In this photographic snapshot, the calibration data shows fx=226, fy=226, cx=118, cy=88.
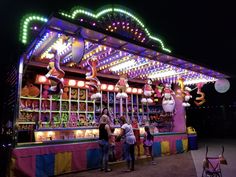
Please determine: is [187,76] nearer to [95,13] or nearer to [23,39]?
[95,13]

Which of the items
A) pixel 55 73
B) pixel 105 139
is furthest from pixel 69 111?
pixel 105 139

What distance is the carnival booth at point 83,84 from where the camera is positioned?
22.4ft

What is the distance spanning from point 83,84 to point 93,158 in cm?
436

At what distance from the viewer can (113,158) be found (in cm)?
899

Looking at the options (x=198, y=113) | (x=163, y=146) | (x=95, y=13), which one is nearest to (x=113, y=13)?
(x=95, y=13)

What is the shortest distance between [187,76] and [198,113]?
1616cm

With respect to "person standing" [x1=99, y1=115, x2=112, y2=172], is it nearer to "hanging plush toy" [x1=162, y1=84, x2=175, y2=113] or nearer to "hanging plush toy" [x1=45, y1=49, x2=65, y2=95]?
"hanging plush toy" [x1=45, y1=49, x2=65, y2=95]

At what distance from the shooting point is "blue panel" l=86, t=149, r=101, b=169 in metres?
8.25

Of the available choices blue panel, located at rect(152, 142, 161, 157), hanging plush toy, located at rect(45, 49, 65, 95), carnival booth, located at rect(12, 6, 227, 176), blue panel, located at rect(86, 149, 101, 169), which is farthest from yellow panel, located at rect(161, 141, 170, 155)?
hanging plush toy, located at rect(45, 49, 65, 95)

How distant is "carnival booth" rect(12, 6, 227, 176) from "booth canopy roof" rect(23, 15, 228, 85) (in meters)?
0.03

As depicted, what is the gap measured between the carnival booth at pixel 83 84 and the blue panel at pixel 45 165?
0.03 meters

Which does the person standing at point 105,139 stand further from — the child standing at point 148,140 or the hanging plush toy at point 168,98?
the hanging plush toy at point 168,98

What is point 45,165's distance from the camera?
280 inches

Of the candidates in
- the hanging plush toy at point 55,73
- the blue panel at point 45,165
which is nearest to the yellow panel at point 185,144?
the blue panel at point 45,165
